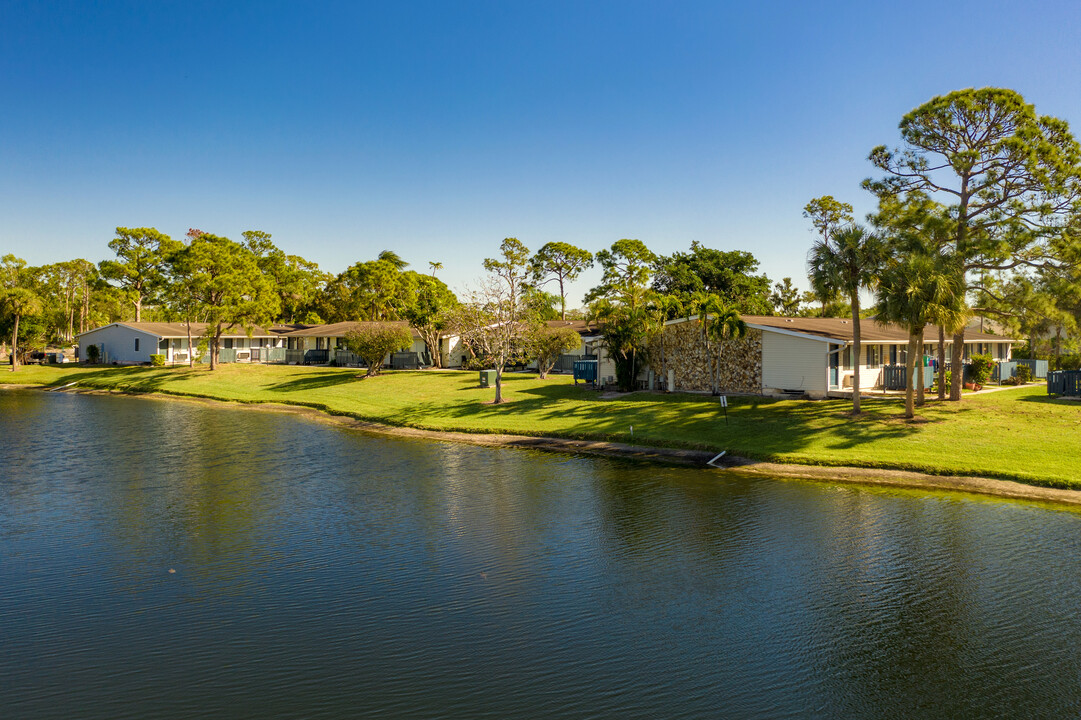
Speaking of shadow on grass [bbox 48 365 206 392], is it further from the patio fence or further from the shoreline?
the patio fence

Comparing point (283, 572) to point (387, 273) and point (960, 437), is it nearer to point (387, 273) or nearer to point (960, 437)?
point (960, 437)

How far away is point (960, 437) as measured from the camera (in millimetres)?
28000

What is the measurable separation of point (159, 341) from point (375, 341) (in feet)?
102

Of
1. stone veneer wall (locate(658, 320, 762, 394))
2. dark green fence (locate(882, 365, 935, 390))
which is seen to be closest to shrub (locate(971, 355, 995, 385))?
dark green fence (locate(882, 365, 935, 390))

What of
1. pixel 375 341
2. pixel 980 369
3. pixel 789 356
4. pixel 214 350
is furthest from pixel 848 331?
pixel 214 350

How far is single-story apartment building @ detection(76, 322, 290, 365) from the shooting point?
77.6m

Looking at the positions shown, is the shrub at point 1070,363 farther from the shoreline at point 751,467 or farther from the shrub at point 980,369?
the shoreline at point 751,467

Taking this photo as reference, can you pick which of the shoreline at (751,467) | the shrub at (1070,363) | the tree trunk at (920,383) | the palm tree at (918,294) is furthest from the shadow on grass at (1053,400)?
the shrub at (1070,363)

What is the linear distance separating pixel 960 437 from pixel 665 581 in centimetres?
1846

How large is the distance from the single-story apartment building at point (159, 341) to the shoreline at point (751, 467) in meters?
42.7

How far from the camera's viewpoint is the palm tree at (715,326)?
3947 cm

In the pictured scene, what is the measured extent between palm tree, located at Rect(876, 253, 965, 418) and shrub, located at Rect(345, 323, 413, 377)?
39.4 metres

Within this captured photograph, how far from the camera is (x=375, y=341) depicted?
59.6 m

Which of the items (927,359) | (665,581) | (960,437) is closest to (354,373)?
(927,359)
